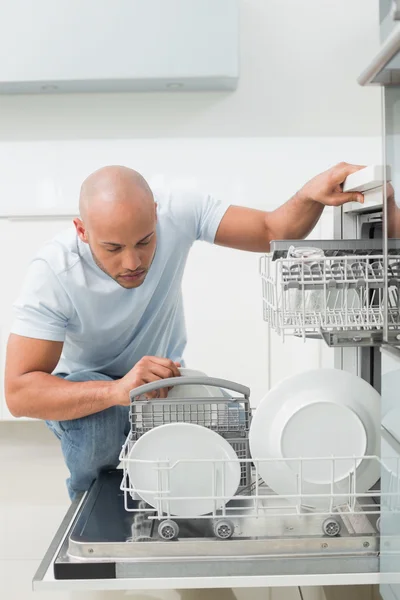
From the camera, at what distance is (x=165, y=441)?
1.12 metres

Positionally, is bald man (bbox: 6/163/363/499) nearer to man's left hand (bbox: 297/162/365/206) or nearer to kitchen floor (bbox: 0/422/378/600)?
man's left hand (bbox: 297/162/365/206)

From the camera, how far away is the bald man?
5.15 feet

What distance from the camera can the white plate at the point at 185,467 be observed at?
111 cm

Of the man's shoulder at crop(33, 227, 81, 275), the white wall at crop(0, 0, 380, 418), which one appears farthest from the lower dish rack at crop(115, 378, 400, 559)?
the white wall at crop(0, 0, 380, 418)

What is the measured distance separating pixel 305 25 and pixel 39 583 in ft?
8.03

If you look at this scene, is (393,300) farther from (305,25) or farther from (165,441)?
(305,25)

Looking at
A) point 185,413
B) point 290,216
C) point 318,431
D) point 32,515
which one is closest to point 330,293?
point 318,431

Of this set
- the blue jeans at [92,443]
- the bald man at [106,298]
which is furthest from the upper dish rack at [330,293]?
the blue jeans at [92,443]

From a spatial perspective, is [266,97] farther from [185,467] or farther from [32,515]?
[185,467]

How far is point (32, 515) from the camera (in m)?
2.23

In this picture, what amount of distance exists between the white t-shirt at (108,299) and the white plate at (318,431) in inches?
27.0

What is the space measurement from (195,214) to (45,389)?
64 centimetres

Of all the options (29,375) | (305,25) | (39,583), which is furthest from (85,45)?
(39,583)

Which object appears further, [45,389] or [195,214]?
[195,214]
